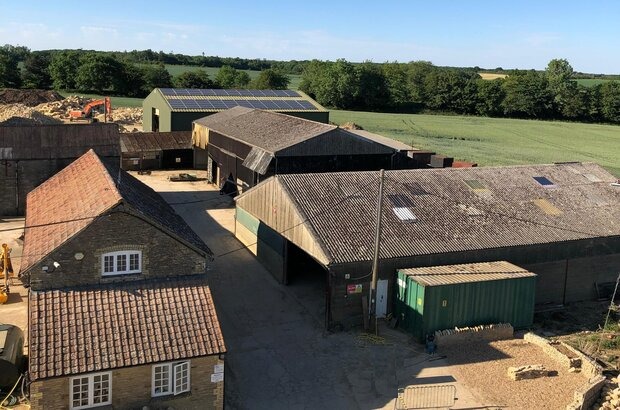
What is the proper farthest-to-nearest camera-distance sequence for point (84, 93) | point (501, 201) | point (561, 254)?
point (84, 93)
point (501, 201)
point (561, 254)

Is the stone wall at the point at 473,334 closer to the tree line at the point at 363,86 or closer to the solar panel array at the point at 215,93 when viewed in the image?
the solar panel array at the point at 215,93

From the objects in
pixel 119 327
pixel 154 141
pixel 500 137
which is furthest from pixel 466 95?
pixel 119 327

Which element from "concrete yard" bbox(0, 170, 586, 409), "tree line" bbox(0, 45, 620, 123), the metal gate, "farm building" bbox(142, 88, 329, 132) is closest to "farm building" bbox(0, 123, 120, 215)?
"concrete yard" bbox(0, 170, 586, 409)

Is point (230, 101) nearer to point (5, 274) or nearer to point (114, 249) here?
point (5, 274)

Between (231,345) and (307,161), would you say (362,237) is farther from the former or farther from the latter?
(307,161)

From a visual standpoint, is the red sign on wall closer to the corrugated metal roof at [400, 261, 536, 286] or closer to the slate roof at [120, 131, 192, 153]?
A: the corrugated metal roof at [400, 261, 536, 286]

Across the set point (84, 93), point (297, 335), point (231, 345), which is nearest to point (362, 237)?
point (297, 335)
